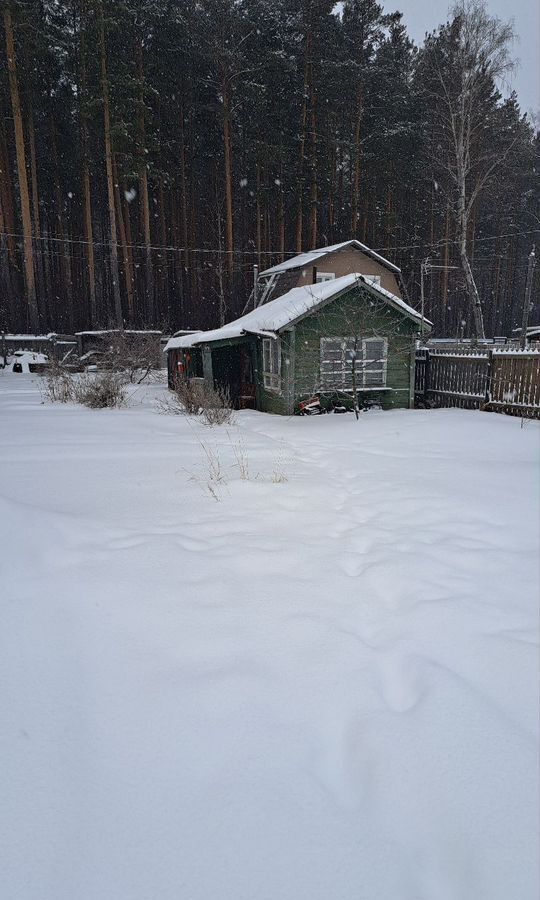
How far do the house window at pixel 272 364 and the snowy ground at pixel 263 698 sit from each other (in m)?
9.19

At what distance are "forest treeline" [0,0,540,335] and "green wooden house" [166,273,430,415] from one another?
9735 millimetres

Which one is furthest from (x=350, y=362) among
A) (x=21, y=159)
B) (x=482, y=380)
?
(x=21, y=159)

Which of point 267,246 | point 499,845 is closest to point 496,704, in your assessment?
point 499,845

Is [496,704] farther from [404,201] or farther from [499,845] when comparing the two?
[404,201]

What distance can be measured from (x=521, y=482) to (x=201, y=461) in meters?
3.87

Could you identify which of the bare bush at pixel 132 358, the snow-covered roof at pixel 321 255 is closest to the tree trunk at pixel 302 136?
the snow-covered roof at pixel 321 255

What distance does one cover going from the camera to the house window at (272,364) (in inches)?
536

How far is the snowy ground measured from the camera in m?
1.49

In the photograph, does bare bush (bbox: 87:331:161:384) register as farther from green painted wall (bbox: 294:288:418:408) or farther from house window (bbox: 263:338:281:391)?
green painted wall (bbox: 294:288:418:408)

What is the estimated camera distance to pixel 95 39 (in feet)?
74.8

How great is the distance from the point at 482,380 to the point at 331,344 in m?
4.08

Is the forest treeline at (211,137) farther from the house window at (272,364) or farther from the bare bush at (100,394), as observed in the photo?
the bare bush at (100,394)

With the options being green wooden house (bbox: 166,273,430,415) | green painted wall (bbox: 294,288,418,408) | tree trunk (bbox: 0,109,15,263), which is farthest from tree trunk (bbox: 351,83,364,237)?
tree trunk (bbox: 0,109,15,263)

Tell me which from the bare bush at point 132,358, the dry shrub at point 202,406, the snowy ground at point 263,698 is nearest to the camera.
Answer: the snowy ground at point 263,698
